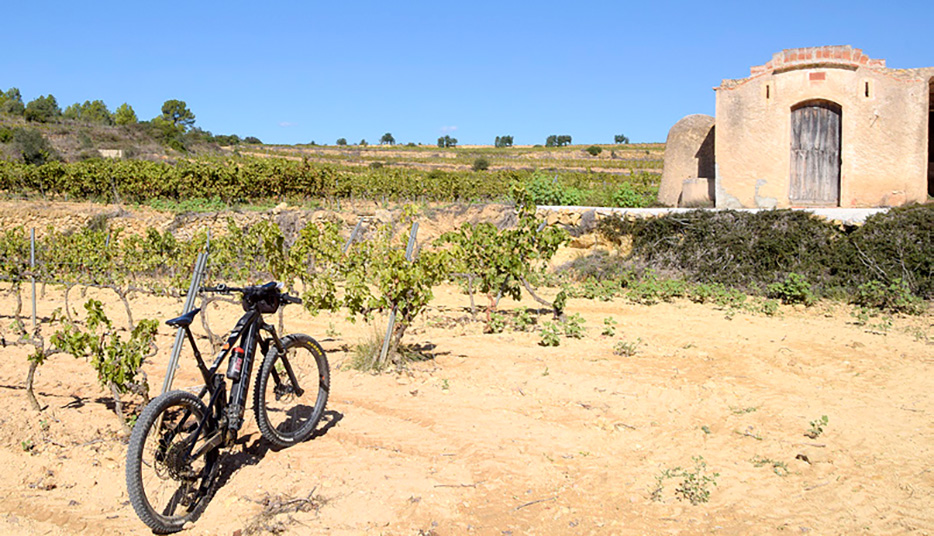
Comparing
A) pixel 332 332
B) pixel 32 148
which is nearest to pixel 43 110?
pixel 32 148

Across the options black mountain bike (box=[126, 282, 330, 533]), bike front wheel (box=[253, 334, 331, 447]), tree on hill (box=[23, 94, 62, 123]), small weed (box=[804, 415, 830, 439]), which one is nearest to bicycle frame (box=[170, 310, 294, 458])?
black mountain bike (box=[126, 282, 330, 533])

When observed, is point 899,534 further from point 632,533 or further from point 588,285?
point 588,285

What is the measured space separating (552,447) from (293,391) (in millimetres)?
1903

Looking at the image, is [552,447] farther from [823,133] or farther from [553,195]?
[553,195]

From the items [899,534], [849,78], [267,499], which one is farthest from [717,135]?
[267,499]

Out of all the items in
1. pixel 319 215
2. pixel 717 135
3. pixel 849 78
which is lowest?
pixel 319 215

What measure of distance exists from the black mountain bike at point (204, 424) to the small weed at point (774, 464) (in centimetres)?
311

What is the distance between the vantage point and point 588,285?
40.0ft

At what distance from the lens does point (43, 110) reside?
193 ft

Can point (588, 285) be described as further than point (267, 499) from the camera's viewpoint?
Yes

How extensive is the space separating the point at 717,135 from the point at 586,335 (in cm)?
A: 845

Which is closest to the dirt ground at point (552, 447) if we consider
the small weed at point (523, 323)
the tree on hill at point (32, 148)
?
the small weed at point (523, 323)

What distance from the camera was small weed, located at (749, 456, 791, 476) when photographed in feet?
15.3

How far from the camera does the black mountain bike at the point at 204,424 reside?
3578mm
